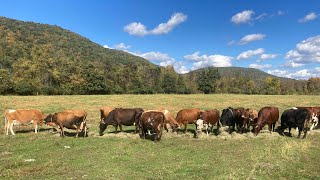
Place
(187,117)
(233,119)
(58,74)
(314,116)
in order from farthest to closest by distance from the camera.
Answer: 1. (58,74)
2. (314,116)
3. (233,119)
4. (187,117)

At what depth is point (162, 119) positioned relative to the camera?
20.2 meters

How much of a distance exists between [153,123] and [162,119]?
0.61m

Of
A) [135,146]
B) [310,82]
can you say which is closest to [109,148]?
[135,146]

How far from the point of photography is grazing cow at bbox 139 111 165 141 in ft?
65.6

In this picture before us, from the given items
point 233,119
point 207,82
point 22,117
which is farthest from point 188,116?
point 207,82

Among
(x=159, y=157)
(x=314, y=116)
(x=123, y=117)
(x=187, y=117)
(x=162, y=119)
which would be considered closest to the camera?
(x=159, y=157)

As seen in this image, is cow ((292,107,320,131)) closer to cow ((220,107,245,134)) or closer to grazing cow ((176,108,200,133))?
cow ((220,107,245,134))

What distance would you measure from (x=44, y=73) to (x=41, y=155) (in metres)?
76.1

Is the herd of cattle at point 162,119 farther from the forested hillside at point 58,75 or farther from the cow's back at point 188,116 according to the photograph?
the forested hillside at point 58,75

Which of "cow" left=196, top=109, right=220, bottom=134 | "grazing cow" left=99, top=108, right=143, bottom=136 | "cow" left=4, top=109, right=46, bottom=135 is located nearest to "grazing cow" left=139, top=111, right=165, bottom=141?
"grazing cow" left=99, top=108, right=143, bottom=136

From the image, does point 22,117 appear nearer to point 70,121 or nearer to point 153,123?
point 70,121

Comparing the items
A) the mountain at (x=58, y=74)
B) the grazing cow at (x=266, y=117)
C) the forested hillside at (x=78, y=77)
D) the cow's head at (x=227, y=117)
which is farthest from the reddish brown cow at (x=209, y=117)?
the mountain at (x=58, y=74)

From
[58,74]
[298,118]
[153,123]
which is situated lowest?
[153,123]

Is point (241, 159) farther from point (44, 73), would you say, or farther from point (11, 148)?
point (44, 73)
